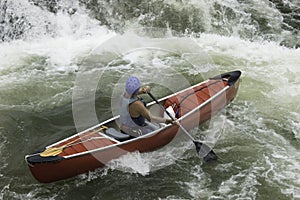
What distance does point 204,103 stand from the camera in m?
6.83

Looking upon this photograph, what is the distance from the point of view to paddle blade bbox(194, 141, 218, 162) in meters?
6.31

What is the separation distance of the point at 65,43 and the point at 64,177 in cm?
485

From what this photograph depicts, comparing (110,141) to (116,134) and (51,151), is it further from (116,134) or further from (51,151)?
(51,151)

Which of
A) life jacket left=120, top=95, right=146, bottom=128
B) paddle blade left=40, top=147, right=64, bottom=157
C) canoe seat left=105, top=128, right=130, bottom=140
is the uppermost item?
life jacket left=120, top=95, right=146, bottom=128

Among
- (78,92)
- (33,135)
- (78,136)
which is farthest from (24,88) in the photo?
(78,136)

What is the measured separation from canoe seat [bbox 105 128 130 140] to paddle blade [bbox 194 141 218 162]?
46.0 inches

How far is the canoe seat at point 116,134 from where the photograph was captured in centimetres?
610

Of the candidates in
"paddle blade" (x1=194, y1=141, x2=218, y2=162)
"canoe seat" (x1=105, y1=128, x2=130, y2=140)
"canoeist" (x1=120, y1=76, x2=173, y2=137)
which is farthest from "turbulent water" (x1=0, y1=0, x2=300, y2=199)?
"canoeist" (x1=120, y1=76, x2=173, y2=137)

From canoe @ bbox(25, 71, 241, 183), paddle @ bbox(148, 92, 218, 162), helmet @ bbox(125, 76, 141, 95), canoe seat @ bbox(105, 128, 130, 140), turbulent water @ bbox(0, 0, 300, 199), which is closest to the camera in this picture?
canoe @ bbox(25, 71, 241, 183)

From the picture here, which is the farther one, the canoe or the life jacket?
the life jacket

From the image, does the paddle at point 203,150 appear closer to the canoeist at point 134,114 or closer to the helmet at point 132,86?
the canoeist at point 134,114

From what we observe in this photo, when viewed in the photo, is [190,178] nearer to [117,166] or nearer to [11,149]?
[117,166]

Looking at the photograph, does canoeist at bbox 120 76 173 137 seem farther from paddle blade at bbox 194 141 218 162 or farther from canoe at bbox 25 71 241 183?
paddle blade at bbox 194 141 218 162

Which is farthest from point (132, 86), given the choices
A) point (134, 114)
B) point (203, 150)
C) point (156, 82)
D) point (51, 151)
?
point (156, 82)
